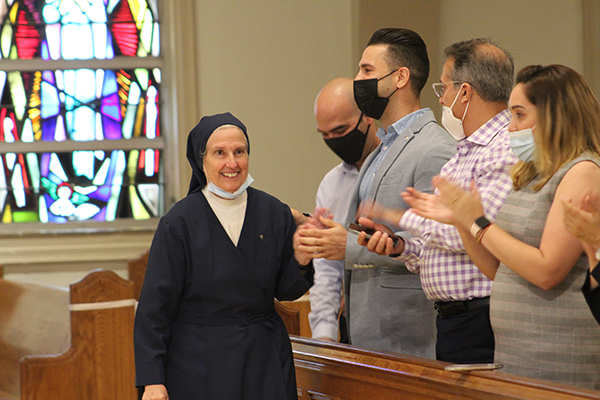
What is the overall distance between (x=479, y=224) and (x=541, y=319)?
1.01ft

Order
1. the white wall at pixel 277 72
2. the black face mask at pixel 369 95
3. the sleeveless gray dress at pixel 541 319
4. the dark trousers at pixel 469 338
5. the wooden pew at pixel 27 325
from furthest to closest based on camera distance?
→ the white wall at pixel 277 72
the wooden pew at pixel 27 325
the black face mask at pixel 369 95
the dark trousers at pixel 469 338
the sleeveless gray dress at pixel 541 319

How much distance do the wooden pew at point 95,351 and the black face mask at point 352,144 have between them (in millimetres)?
1329

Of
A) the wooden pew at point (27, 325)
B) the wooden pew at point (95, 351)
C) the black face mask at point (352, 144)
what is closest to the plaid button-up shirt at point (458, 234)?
the black face mask at point (352, 144)

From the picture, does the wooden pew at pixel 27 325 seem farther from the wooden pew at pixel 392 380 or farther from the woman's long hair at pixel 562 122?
the woman's long hair at pixel 562 122

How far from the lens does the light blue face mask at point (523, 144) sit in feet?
6.50

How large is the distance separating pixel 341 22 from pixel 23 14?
2.98 m

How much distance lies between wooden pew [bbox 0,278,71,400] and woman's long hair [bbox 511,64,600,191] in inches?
129

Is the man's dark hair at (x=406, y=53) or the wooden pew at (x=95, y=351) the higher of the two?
the man's dark hair at (x=406, y=53)

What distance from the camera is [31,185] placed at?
6.45 meters

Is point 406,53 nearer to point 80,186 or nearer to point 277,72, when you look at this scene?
point 277,72

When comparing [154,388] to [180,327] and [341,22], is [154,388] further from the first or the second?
[341,22]

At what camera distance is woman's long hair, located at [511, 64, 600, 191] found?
1.90m

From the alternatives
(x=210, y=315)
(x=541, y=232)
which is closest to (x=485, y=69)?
(x=541, y=232)

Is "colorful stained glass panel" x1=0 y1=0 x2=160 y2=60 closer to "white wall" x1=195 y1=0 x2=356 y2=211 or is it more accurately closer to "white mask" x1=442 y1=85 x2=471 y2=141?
"white wall" x1=195 y1=0 x2=356 y2=211
